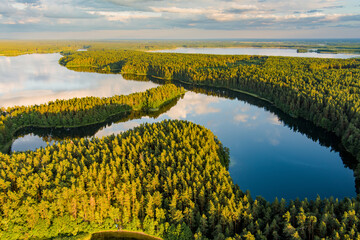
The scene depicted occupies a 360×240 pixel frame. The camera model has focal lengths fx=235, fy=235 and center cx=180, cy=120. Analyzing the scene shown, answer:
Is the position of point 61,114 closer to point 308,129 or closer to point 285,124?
point 285,124

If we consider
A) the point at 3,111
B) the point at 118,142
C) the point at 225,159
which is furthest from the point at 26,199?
the point at 3,111

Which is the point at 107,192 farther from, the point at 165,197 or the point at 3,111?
the point at 3,111

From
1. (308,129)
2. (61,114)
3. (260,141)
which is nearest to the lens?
(260,141)

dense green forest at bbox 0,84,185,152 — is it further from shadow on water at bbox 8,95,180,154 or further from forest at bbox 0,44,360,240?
forest at bbox 0,44,360,240

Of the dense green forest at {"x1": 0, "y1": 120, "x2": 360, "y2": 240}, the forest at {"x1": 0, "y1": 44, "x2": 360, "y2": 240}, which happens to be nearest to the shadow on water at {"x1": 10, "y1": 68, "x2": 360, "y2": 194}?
the forest at {"x1": 0, "y1": 44, "x2": 360, "y2": 240}

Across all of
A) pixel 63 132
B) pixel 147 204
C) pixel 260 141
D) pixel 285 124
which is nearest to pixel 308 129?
pixel 285 124

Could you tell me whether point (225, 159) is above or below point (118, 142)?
below

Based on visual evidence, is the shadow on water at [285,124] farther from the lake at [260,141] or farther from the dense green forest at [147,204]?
the dense green forest at [147,204]

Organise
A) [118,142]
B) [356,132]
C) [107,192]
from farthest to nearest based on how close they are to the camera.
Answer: [356,132] < [118,142] < [107,192]

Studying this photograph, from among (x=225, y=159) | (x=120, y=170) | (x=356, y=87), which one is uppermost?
(x=356, y=87)
